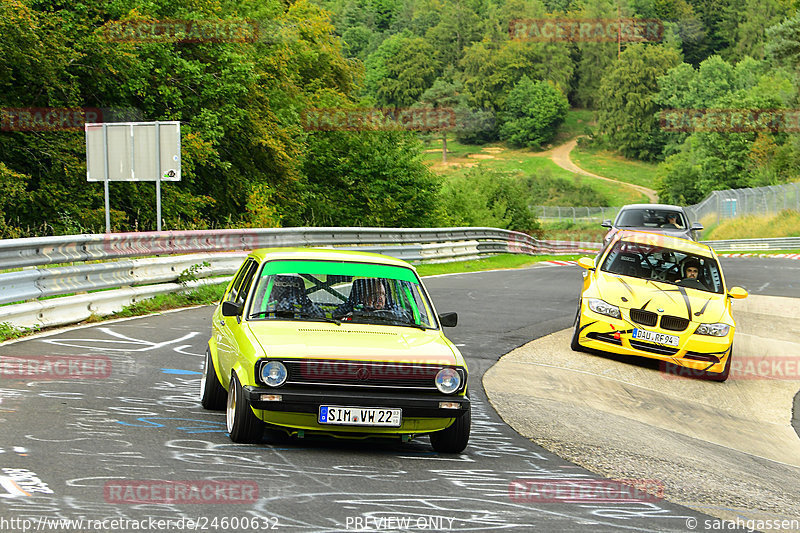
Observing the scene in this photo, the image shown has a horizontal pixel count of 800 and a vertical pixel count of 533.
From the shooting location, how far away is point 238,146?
34406mm

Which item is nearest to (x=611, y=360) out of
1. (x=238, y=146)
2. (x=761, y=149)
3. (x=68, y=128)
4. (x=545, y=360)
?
(x=545, y=360)

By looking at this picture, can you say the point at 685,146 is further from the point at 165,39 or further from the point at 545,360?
the point at 545,360

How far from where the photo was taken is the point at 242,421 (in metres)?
6.67

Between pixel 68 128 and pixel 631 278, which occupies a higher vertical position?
pixel 68 128

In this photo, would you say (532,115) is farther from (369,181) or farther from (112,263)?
(112,263)

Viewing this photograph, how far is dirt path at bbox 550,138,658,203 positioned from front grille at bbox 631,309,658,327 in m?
119

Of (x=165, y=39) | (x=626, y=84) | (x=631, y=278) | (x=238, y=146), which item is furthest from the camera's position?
(x=626, y=84)

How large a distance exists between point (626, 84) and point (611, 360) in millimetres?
155436

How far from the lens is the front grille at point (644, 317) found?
12336mm

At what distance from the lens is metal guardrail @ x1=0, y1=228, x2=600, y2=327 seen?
38.9ft

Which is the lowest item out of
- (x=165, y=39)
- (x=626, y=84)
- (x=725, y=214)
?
(x=725, y=214)
